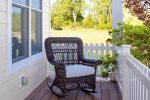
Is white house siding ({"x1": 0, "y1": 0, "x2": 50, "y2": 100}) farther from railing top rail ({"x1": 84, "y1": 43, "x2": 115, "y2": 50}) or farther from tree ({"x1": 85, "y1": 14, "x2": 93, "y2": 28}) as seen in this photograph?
tree ({"x1": 85, "y1": 14, "x2": 93, "y2": 28})

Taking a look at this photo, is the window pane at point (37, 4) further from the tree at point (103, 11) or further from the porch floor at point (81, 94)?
the tree at point (103, 11)

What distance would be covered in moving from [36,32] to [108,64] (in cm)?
160

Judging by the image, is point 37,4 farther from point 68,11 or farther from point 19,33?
point 68,11

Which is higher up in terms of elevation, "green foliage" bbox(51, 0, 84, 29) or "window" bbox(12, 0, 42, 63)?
"green foliage" bbox(51, 0, 84, 29)

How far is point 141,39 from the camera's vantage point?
517 centimetres

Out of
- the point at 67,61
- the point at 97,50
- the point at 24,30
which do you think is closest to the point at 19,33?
the point at 24,30

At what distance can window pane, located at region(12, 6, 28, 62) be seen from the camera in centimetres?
391

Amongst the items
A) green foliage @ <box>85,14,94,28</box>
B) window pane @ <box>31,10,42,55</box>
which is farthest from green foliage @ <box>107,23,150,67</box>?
green foliage @ <box>85,14,94,28</box>

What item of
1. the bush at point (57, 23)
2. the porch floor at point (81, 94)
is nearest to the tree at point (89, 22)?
the bush at point (57, 23)

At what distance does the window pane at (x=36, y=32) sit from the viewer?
5.06 meters

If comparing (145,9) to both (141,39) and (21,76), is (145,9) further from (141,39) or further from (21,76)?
(21,76)

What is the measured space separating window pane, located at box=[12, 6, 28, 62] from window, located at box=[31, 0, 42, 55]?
0.50 meters

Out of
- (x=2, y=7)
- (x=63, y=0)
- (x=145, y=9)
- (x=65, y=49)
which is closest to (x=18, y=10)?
(x=2, y=7)

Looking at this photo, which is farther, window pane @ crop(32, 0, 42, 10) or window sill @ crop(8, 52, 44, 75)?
window pane @ crop(32, 0, 42, 10)
